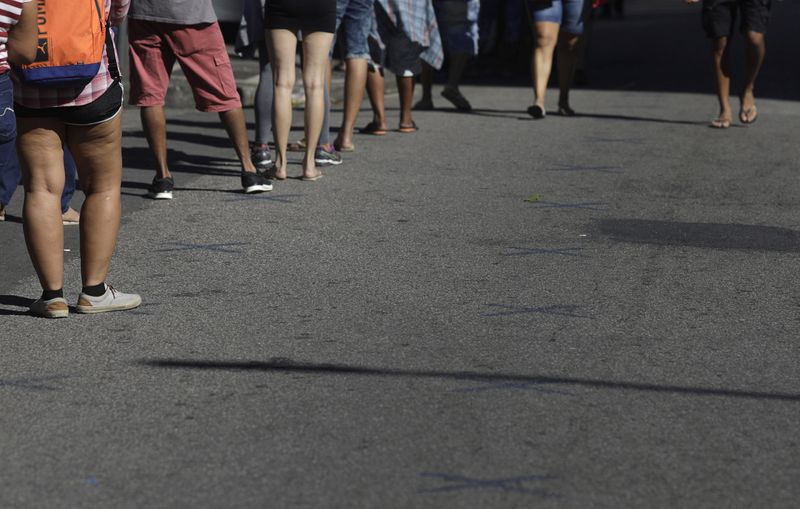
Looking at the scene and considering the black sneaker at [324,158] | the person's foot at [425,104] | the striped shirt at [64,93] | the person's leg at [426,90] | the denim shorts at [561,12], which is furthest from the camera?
the person's foot at [425,104]

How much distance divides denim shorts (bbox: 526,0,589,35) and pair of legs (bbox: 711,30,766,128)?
1370 millimetres

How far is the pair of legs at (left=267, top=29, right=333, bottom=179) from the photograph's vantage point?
8.47 meters

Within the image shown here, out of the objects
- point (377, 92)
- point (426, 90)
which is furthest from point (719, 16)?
point (426, 90)

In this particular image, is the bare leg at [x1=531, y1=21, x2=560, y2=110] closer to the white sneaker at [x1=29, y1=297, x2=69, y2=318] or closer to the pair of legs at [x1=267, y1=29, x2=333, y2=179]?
the pair of legs at [x1=267, y1=29, x2=333, y2=179]

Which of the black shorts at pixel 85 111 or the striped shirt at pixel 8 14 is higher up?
the striped shirt at pixel 8 14

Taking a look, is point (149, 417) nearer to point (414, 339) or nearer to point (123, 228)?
point (414, 339)

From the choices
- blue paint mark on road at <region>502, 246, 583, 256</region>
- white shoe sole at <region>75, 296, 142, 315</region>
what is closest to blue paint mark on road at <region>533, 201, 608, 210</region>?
blue paint mark on road at <region>502, 246, 583, 256</region>

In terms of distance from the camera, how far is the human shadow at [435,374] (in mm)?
4500

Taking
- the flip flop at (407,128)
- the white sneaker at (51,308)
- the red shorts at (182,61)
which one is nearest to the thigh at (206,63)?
the red shorts at (182,61)

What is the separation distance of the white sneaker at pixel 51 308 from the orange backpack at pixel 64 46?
83 cm

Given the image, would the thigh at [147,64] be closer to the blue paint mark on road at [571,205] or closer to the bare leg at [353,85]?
the bare leg at [353,85]

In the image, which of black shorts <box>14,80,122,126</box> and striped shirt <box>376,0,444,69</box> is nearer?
black shorts <box>14,80,122,126</box>

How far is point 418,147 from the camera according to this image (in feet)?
34.3

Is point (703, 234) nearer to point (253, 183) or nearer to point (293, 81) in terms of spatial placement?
point (253, 183)
